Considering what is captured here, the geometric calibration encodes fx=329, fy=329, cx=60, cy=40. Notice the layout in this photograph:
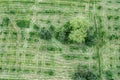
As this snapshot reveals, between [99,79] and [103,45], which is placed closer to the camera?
[99,79]

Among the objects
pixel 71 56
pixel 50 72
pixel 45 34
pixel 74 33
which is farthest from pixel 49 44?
pixel 50 72

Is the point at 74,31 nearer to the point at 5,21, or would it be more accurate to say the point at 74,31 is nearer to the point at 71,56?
the point at 71,56

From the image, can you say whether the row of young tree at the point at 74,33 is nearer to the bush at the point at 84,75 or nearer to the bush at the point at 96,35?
the bush at the point at 96,35

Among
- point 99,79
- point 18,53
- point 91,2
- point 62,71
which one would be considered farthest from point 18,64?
point 91,2

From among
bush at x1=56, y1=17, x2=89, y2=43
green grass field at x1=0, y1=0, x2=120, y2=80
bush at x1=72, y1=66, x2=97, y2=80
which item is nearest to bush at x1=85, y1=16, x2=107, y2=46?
green grass field at x1=0, y1=0, x2=120, y2=80

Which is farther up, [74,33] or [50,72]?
[74,33]

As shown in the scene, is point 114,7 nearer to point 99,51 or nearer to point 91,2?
point 91,2
